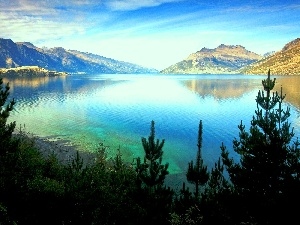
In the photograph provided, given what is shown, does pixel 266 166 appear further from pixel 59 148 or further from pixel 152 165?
pixel 59 148

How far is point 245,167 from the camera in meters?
19.9

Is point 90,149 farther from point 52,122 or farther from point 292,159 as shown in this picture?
point 292,159

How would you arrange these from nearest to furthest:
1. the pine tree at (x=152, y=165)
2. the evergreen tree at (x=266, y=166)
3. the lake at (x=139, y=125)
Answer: the evergreen tree at (x=266, y=166)
the pine tree at (x=152, y=165)
the lake at (x=139, y=125)

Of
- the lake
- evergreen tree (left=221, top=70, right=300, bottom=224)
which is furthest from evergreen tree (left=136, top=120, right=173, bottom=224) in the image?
the lake

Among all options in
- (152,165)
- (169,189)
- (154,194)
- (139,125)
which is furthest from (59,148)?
(169,189)

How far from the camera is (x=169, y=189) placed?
2525 centimetres

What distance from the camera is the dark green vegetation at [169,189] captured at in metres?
16.2

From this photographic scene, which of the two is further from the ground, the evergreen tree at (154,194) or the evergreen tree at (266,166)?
the evergreen tree at (266,166)

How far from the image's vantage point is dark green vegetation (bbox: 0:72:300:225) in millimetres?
16156

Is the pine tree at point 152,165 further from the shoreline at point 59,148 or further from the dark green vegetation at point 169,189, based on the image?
the shoreline at point 59,148

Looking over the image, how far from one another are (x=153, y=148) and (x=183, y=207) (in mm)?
5669

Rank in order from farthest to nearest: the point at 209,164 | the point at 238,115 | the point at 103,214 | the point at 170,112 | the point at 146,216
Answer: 1. the point at 170,112
2. the point at 238,115
3. the point at 209,164
4. the point at 103,214
5. the point at 146,216

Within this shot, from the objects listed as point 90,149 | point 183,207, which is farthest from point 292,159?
point 90,149

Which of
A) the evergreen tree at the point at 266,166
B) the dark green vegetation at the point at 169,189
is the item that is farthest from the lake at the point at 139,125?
the evergreen tree at the point at 266,166
